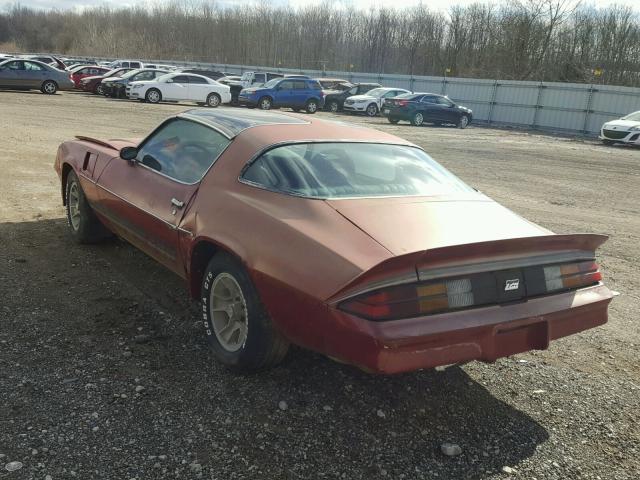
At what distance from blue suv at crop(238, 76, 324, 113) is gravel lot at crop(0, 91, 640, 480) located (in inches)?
863

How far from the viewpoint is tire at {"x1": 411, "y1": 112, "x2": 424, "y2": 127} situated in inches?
970

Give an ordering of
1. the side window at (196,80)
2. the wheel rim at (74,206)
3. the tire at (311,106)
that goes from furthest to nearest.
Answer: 1. the tire at (311,106)
2. the side window at (196,80)
3. the wheel rim at (74,206)

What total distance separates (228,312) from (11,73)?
26082 mm

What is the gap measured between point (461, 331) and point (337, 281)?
0.61 m

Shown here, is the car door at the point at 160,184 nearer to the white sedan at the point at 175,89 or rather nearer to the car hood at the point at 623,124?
the car hood at the point at 623,124

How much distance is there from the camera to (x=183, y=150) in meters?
4.17

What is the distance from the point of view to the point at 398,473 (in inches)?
101

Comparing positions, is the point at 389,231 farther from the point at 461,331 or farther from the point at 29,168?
the point at 29,168

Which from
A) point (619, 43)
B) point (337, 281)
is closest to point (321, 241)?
point (337, 281)

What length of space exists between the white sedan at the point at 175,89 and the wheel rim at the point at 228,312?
24.0 meters

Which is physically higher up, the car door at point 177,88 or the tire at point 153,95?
the car door at point 177,88

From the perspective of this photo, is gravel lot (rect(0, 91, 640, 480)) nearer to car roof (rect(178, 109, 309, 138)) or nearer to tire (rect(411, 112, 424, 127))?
car roof (rect(178, 109, 309, 138))

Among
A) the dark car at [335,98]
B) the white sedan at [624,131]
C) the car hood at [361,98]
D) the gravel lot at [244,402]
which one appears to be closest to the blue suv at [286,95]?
the car hood at [361,98]

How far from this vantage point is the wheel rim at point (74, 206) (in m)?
5.45
